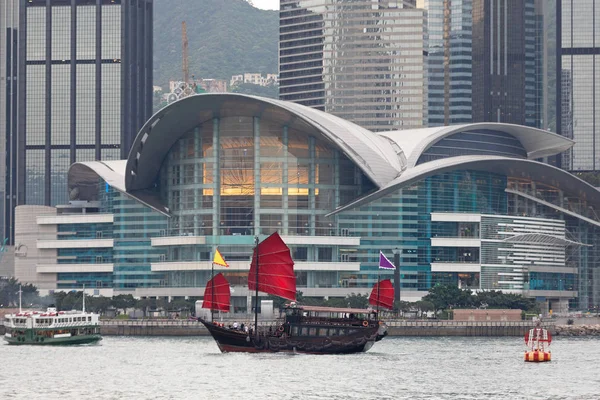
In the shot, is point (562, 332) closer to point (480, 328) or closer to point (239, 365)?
point (480, 328)

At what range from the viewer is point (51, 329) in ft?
479

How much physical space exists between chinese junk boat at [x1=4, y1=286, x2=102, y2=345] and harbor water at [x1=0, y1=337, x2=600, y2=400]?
2.99m

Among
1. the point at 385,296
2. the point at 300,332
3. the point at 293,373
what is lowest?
the point at 293,373

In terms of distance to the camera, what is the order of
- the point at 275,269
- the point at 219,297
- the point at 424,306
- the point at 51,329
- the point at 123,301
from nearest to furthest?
the point at 275,269, the point at 219,297, the point at 51,329, the point at 424,306, the point at 123,301

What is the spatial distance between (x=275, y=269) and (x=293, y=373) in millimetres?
23395

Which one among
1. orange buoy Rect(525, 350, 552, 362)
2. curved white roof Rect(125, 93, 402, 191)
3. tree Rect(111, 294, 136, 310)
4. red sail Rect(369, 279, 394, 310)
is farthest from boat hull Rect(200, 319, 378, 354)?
curved white roof Rect(125, 93, 402, 191)

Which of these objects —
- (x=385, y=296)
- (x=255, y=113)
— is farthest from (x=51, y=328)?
(x=255, y=113)

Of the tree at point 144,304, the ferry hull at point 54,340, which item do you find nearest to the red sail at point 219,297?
the ferry hull at point 54,340

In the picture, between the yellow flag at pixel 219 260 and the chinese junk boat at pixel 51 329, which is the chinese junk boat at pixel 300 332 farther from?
the chinese junk boat at pixel 51 329

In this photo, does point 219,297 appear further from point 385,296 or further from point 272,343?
point 385,296

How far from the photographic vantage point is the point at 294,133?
655ft

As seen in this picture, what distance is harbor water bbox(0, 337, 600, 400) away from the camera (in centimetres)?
9681

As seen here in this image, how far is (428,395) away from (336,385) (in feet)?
26.7

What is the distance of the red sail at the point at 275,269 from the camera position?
13112 centimetres
